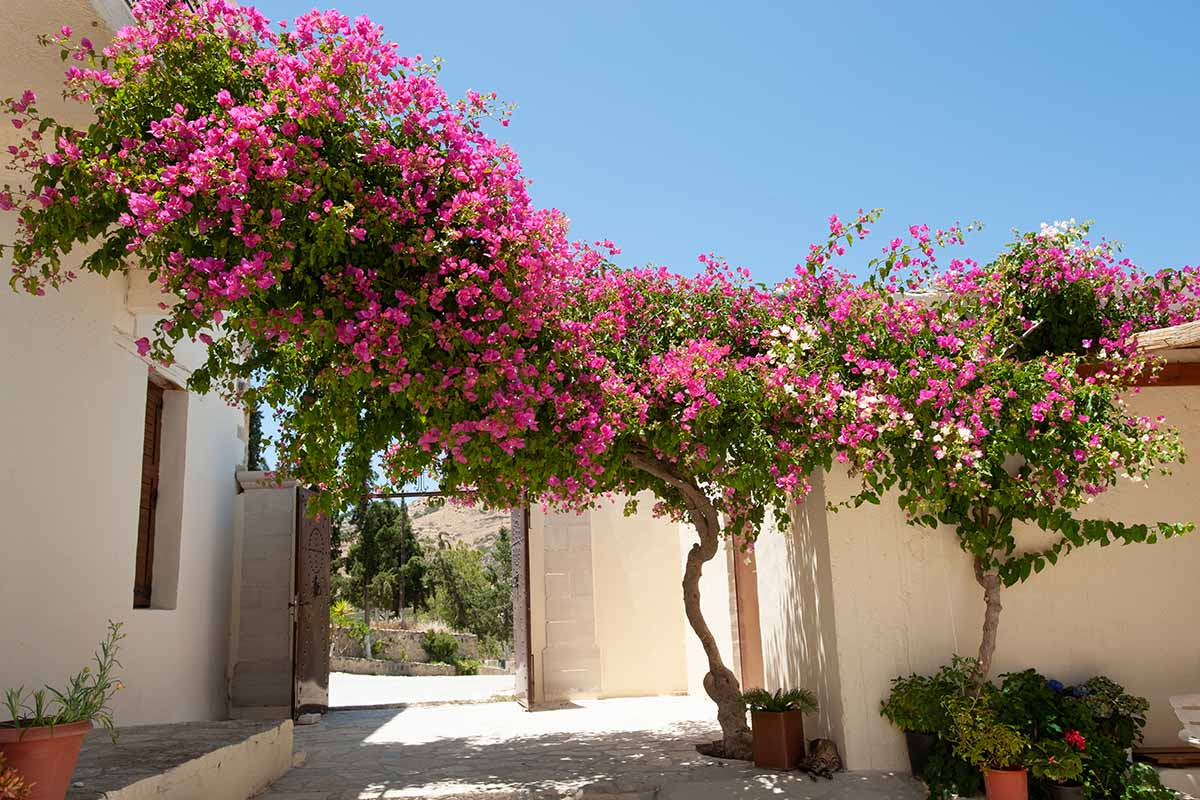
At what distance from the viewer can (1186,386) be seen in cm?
613

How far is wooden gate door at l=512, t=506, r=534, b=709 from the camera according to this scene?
9789mm

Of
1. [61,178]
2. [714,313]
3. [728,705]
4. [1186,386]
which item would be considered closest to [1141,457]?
[1186,386]

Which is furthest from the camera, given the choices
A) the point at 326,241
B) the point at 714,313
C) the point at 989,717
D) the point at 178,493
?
the point at 178,493

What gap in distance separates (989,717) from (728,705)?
1.89 metres

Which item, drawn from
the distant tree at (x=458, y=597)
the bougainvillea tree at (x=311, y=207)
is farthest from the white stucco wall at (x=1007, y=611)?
the distant tree at (x=458, y=597)

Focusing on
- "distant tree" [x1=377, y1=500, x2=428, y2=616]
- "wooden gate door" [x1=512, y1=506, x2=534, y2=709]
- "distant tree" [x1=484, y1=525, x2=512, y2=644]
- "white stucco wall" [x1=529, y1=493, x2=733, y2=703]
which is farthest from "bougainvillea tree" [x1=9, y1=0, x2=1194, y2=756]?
"distant tree" [x1=484, y1=525, x2=512, y2=644]

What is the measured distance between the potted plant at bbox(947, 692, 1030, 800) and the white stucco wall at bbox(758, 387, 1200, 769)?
668 millimetres

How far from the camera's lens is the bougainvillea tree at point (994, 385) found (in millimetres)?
5195

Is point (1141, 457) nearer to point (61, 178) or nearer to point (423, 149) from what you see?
point (423, 149)

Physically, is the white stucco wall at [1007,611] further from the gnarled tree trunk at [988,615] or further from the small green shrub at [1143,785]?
the small green shrub at [1143,785]

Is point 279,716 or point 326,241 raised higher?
point 326,241

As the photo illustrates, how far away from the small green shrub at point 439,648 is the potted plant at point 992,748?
19.3 m

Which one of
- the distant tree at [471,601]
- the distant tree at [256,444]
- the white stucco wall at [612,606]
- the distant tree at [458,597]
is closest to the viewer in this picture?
the white stucco wall at [612,606]

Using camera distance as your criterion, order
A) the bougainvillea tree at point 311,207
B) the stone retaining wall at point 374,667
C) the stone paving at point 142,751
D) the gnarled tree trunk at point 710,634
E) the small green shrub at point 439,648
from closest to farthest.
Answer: the bougainvillea tree at point 311,207 → the stone paving at point 142,751 → the gnarled tree trunk at point 710,634 → the stone retaining wall at point 374,667 → the small green shrub at point 439,648
